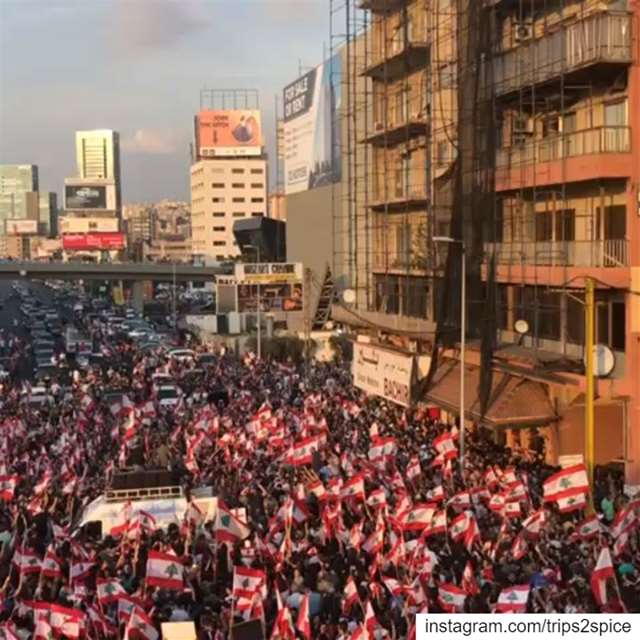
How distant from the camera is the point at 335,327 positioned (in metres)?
58.5

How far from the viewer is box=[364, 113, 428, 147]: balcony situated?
108 feet

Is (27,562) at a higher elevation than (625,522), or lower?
lower

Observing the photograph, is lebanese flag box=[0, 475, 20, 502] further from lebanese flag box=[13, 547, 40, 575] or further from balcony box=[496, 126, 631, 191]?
balcony box=[496, 126, 631, 191]

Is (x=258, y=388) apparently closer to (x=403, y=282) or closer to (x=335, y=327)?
(x=403, y=282)

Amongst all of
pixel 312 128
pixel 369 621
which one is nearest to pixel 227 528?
pixel 369 621

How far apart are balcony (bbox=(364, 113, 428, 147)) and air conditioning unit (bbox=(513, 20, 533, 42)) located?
590 cm

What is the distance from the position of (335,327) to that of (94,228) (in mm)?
146889

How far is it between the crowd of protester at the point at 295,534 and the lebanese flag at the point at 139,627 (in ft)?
0.08

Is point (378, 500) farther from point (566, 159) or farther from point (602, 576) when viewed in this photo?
point (566, 159)

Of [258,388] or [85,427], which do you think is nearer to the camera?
[85,427]

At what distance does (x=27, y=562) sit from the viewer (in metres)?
14.1

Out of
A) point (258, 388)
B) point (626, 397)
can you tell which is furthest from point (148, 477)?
point (258, 388)

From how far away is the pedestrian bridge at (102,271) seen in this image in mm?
94125

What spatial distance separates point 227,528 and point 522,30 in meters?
16.4
